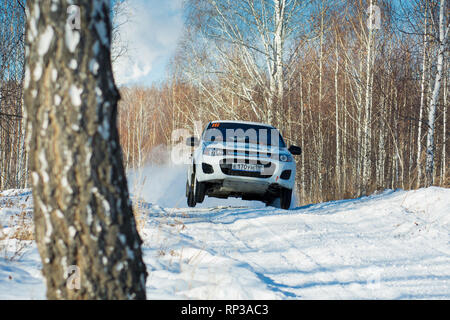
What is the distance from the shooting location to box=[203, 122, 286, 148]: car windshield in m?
8.95

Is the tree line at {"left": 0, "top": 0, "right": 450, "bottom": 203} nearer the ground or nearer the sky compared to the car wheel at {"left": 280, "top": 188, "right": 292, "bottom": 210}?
nearer the sky

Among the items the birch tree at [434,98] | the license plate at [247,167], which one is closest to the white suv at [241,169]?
the license plate at [247,167]

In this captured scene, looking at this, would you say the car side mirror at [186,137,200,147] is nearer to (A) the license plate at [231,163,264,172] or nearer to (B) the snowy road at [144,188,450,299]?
(A) the license plate at [231,163,264,172]

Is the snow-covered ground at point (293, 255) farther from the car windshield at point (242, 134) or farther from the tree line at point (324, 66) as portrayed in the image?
the tree line at point (324, 66)

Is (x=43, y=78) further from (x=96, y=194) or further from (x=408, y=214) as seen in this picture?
(x=408, y=214)

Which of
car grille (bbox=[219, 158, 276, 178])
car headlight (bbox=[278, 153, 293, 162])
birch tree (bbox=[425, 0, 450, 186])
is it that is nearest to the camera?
car grille (bbox=[219, 158, 276, 178])

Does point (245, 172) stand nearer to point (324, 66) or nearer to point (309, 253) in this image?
point (309, 253)

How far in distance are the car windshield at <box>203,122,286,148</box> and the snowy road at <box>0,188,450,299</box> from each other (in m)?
1.77

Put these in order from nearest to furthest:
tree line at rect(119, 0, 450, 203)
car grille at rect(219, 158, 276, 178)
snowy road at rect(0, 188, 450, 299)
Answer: snowy road at rect(0, 188, 450, 299)
car grille at rect(219, 158, 276, 178)
tree line at rect(119, 0, 450, 203)

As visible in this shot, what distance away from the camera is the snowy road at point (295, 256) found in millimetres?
3432

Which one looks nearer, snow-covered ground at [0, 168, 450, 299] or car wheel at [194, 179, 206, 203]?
snow-covered ground at [0, 168, 450, 299]

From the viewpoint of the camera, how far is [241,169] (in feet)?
26.4

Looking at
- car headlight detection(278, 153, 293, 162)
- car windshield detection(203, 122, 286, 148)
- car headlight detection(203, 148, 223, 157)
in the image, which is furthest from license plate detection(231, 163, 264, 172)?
car windshield detection(203, 122, 286, 148)
